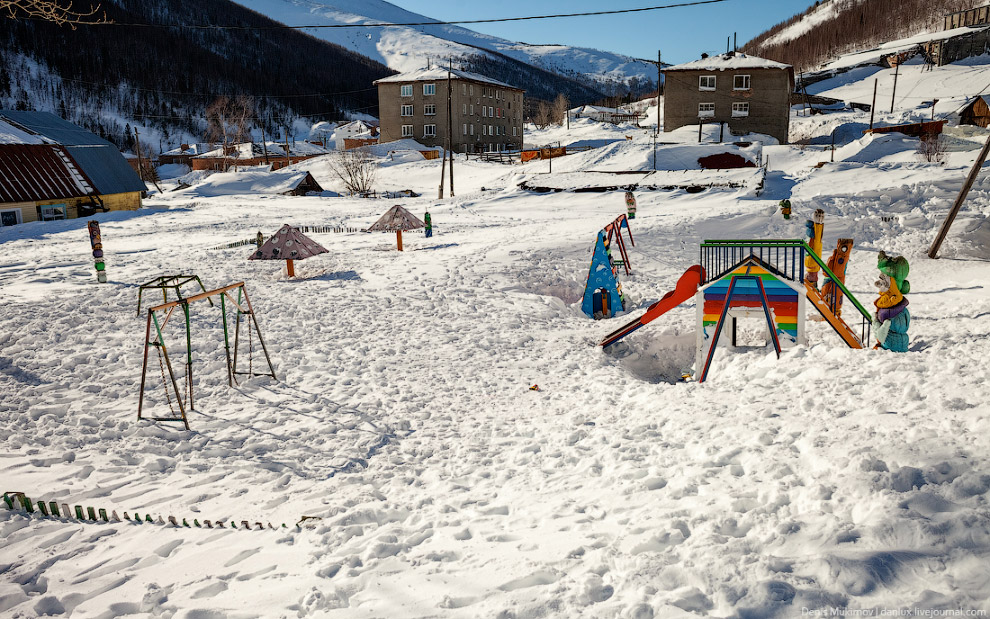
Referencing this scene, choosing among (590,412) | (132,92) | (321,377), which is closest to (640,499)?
(590,412)

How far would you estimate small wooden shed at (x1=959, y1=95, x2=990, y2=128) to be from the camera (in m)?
48.4

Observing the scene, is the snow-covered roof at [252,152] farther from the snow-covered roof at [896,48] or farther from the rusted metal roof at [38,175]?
the snow-covered roof at [896,48]

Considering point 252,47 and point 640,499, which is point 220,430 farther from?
point 252,47

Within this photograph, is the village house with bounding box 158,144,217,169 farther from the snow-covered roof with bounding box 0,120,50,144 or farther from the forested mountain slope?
the forested mountain slope

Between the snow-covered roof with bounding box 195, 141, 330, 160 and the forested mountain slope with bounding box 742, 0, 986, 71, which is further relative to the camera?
the forested mountain slope with bounding box 742, 0, 986, 71

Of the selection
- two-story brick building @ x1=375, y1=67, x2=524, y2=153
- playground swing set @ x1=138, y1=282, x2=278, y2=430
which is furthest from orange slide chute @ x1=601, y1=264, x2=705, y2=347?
two-story brick building @ x1=375, y1=67, x2=524, y2=153

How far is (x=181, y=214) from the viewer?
108 ft

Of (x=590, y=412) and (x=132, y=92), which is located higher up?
(x=132, y=92)

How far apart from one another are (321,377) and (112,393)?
110 inches

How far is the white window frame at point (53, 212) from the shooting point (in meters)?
31.4

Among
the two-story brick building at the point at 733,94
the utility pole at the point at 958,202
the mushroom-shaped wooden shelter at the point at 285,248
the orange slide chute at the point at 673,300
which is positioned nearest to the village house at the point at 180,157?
the two-story brick building at the point at 733,94

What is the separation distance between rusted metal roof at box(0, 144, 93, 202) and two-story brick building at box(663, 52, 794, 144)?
3814cm

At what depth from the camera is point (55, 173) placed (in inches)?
1302

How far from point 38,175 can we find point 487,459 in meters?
34.6
